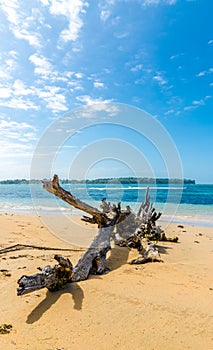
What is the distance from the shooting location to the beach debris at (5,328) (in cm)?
291

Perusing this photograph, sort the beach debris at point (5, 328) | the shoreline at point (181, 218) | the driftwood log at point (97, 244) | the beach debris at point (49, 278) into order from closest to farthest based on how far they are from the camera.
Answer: the beach debris at point (5, 328)
the beach debris at point (49, 278)
the driftwood log at point (97, 244)
the shoreline at point (181, 218)

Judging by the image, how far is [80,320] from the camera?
312 cm

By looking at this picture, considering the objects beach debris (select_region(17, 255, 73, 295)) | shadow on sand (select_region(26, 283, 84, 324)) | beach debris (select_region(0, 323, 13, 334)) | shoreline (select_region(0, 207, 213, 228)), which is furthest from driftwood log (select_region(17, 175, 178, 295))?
shoreline (select_region(0, 207, 213, 228))

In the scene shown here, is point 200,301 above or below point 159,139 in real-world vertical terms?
below

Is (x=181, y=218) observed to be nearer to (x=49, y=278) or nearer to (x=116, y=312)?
(x=116, y=312)

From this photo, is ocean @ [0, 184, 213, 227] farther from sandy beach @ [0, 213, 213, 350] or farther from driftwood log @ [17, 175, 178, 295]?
sandy beach @ [0, 213, 213, 350]

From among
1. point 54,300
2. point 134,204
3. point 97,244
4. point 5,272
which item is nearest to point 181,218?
point 97,244

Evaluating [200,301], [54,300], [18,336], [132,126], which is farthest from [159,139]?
[18,336]

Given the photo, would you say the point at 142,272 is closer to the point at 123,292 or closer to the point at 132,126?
the point at 123,292

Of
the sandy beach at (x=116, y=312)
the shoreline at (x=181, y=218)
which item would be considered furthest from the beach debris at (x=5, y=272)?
the shoreline at (x=181, y=218)

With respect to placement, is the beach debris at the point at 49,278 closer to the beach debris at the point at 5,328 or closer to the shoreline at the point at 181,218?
the beach debris at the point at 5,328

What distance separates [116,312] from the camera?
3.27 meters

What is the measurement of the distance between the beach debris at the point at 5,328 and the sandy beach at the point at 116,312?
0.04 meters

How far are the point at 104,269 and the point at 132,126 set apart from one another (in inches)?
291
